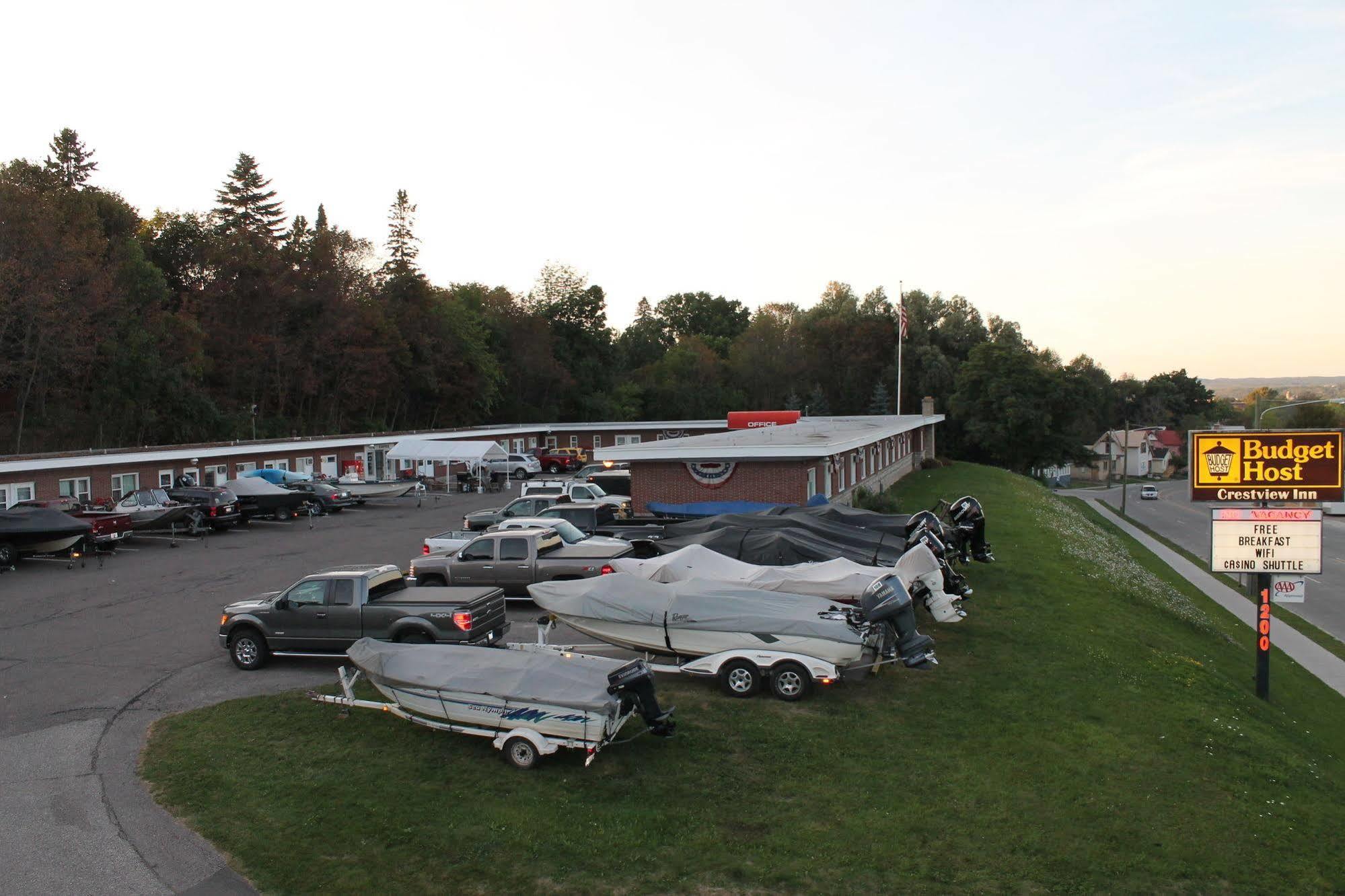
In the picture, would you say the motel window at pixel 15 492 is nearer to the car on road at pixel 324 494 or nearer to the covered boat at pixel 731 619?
the car on road at pixel 324 494

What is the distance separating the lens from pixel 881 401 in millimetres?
83750

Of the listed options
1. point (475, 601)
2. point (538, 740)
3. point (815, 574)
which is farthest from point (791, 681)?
point (475, 601)

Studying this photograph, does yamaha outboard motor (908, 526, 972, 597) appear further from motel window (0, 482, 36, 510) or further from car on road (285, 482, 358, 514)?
motel window (0, 482, 36, 510)

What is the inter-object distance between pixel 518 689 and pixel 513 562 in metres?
8.28

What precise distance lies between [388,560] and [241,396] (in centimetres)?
4194

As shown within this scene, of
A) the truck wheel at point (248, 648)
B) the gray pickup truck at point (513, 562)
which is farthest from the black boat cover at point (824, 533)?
the truck wheel at point (248, 648)

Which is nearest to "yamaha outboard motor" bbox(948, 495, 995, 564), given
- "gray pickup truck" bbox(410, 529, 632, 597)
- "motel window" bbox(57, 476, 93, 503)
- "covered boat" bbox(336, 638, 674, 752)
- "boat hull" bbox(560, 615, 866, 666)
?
"gray pickup truck" bbox(410, 529, 632, 597)

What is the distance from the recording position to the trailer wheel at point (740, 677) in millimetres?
13078

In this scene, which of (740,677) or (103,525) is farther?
(103,525)

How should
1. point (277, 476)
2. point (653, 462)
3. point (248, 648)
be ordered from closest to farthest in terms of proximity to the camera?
point (248, 648) < point (653, 462) < point (277, 476)

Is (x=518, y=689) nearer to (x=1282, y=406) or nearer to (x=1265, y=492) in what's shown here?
(x=1265, y=492)

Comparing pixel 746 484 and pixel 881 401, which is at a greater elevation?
pixel 881 401

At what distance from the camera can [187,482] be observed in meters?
38.1

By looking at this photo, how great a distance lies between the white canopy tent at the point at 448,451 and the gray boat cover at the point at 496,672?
3538 centimetres
